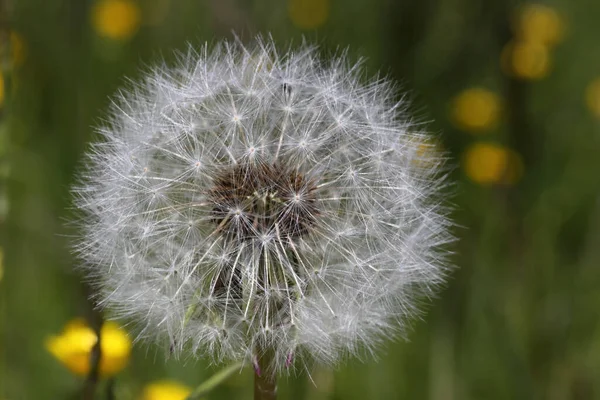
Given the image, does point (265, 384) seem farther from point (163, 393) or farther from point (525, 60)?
point (525, 60)

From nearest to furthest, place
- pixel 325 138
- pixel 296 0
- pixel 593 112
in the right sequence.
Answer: pixel 325 138 < pixel 593 112 < pixel 296 0

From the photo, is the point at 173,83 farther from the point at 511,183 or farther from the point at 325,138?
the point at 511,183

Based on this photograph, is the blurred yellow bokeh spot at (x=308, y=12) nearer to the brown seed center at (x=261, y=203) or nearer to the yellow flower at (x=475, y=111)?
the yellow flower at (x=475, y=111)

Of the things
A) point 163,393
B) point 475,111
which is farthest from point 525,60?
point 163,393

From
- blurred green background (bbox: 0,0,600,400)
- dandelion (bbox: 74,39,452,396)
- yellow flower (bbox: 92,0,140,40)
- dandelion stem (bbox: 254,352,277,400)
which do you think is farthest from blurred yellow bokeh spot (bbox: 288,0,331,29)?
dandelion stem (bbox: 254,352,277,400)

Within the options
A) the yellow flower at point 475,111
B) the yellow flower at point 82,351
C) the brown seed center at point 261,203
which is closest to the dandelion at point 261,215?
the brown seed center at point 261,203

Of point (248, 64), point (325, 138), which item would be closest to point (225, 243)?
point (325, 138)
